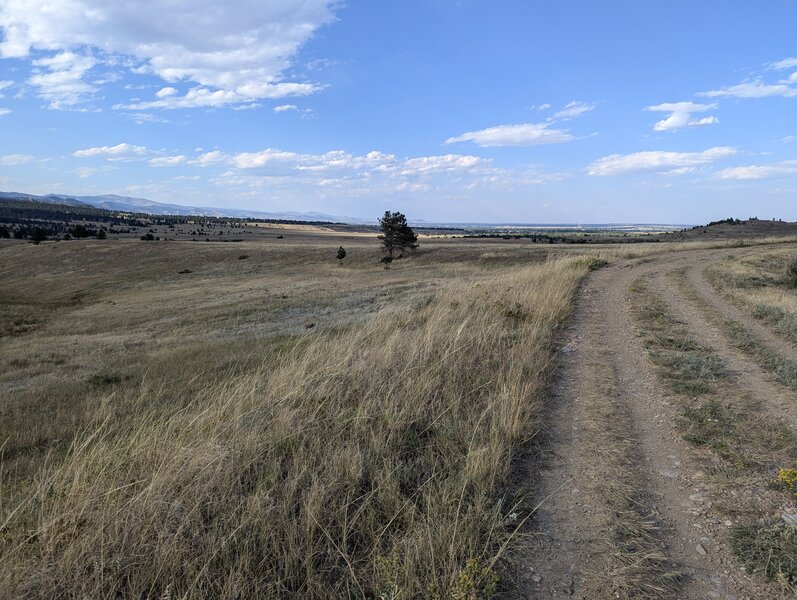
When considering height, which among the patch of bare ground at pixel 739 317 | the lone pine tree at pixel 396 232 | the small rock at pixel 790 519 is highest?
the lone pine tree at pixel 396 232

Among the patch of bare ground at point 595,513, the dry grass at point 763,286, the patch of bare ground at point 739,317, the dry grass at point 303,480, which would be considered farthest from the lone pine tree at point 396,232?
the patch of bare ground at point 595,513

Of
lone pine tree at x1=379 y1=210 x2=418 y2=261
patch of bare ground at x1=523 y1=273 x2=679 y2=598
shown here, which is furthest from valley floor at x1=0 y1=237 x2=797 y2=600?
lone pine tree at x1=379 y1=210 x2=418 y2=261

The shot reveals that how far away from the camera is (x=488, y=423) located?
490 centimetres

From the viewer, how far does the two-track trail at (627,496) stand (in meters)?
2.87

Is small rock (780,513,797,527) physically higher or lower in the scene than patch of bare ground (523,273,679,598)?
higher

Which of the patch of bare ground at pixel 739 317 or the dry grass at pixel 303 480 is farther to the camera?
the patch of bare ground at pixel 739 317

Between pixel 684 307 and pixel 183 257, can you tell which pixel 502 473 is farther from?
pixel 183 257

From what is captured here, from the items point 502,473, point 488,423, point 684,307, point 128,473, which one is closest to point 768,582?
point 502,473

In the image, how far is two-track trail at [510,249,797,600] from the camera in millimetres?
2869

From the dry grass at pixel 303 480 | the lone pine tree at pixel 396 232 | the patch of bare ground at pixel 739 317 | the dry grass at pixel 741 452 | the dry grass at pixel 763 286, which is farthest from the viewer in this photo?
the lone pine tree at pixel 396 232

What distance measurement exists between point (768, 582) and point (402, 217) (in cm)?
5842

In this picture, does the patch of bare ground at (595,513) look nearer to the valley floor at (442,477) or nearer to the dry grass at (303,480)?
the valley floor at (442,477)

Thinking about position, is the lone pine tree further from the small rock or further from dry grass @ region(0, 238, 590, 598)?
→ the small rock

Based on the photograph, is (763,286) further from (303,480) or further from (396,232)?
(396,232)
